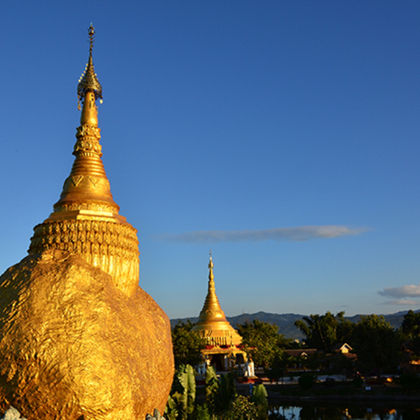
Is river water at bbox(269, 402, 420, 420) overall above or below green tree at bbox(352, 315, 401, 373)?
below

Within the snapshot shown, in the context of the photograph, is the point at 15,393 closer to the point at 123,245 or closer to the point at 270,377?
the point at 123,245

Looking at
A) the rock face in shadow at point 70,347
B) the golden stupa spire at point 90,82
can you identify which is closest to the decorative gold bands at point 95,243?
the rock face in shadow at point 70,347

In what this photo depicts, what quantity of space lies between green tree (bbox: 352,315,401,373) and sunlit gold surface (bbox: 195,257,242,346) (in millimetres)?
13893

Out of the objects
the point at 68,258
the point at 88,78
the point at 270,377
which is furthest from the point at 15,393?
the point at 270,377

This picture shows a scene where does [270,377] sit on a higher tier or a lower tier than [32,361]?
lower

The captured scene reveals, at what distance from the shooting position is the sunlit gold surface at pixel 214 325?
1921 inches

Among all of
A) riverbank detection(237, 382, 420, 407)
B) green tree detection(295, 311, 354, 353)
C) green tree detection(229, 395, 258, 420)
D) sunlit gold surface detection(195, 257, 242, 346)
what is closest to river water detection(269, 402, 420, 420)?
riverbank detection(237, 382, 420, 407)

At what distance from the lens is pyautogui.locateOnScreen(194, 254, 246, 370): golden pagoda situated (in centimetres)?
4697

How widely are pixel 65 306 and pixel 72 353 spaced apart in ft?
3.46

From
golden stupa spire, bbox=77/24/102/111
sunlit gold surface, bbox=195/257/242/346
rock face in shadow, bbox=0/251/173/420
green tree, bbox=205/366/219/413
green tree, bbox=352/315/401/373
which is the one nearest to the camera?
rock face in shadow, bbox=0/251/173/420

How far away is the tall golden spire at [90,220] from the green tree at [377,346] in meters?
28.4

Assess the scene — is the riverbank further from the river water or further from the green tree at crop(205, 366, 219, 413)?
the green tree at crop(205, 366, 219, 413)

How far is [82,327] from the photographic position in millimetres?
10352

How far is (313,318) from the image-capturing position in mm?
68812
